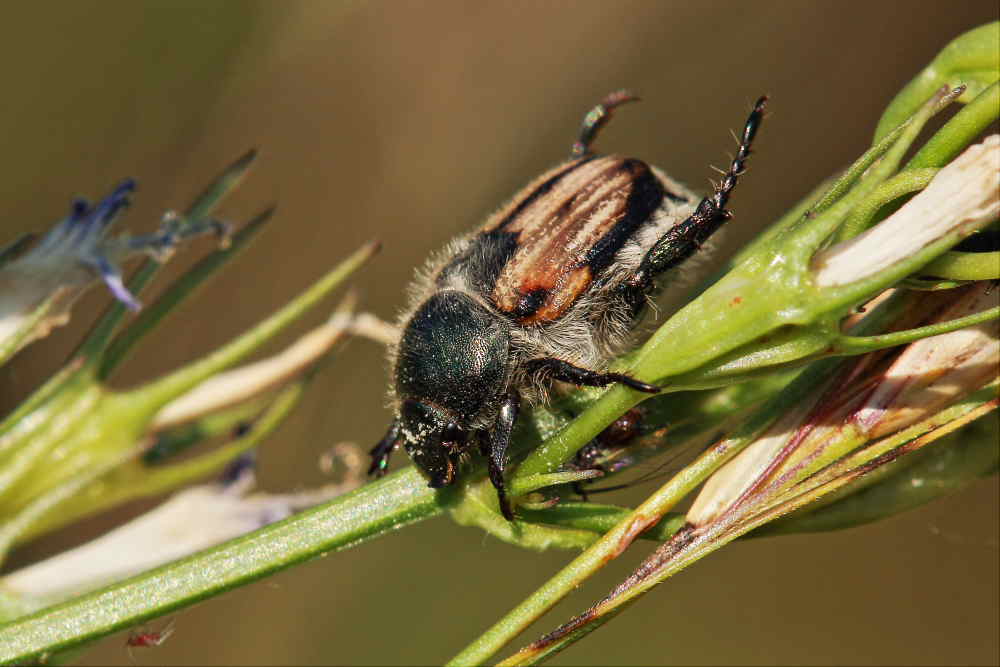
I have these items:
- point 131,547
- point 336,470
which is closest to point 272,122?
point 336,470

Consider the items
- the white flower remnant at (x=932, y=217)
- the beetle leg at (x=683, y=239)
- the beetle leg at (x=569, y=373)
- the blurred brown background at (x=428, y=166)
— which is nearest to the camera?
the white flower remnant at (x=932, y=217)

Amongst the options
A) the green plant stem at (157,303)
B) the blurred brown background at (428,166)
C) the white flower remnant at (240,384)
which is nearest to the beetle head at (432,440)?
the white flower remnant at (240,384)

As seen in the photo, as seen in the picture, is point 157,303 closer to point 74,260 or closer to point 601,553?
point 74,260

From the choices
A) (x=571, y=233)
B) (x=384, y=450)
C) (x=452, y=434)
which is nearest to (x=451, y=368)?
(x=452, y=434)

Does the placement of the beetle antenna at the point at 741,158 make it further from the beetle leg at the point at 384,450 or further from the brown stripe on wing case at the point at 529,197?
the beetle leg at the point at 384,450

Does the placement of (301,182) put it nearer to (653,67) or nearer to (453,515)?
(653,67)

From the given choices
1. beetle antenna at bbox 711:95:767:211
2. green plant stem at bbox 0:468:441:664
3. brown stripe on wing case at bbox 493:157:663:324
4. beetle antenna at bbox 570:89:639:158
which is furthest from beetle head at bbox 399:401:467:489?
beetle antenna at bbox 570:89:639:158

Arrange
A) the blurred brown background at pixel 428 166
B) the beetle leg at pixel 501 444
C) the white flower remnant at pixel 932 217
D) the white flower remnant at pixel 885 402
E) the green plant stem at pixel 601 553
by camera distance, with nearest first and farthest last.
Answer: the white flower remnant at pixel 932 217 → the green plant stem at pixel 601 553 → the white flower remnant at pixel 885 402 → the beetle leg at pixel 501 444 → the blurred brown background at pixel 428 166
